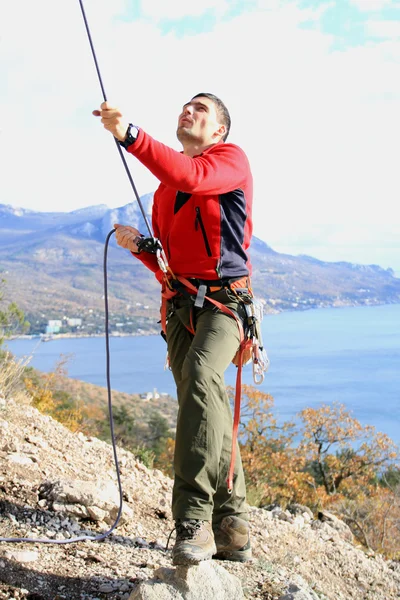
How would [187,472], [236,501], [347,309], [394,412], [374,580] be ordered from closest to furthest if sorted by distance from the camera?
[187,472] → [236,501] → [374,580] → [394,412] → [347,309]

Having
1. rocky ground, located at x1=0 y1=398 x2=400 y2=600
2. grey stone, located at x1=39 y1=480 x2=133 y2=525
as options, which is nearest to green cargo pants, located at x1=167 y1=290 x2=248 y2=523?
rocky ground, located at x1=0 y1=398 x2=400 y2=600

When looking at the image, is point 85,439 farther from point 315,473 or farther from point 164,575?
point 315,473

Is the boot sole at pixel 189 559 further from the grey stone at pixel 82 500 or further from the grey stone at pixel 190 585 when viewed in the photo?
the grey stone at pixel 82 500

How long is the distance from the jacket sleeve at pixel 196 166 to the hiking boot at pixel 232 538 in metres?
1.63

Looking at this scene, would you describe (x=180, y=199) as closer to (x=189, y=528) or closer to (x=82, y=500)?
(x=189, y=528)

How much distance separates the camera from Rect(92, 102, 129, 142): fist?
2.54 metres

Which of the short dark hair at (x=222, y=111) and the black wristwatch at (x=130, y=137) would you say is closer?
the black wristwatch at (x=130, y=137)

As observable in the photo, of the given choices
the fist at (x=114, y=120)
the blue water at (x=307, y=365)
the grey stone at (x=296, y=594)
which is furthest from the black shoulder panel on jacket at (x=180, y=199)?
the blue water at (x=307, y=365)

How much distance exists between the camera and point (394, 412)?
5969cm

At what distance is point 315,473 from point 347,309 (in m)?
167

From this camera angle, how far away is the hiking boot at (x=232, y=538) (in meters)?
3.20

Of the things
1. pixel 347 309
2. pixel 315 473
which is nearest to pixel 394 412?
pixel 315 473

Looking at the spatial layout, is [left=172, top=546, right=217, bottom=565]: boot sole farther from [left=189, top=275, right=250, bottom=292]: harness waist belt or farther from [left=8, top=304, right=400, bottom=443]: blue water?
→ [left=8, top=304, right=400, bottom=443]: blue water

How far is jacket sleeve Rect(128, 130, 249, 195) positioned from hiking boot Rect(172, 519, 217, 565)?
1.41 meters
